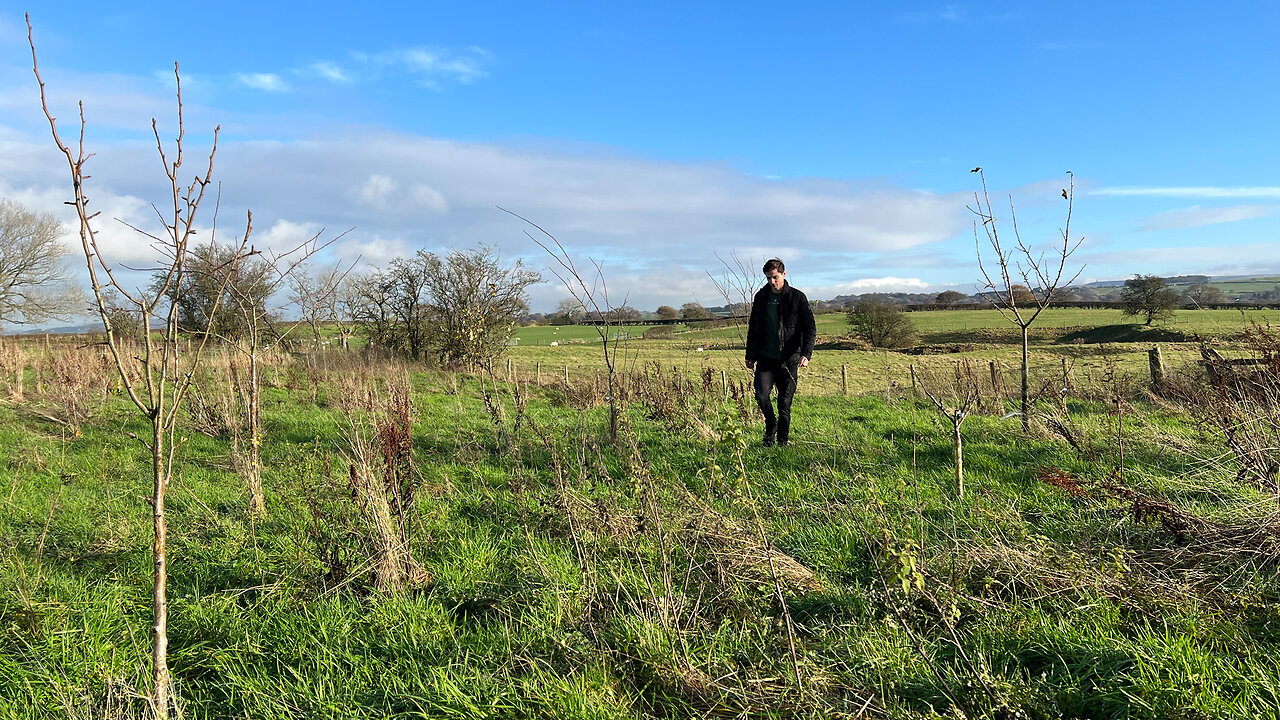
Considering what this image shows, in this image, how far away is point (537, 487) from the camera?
5.13 meters

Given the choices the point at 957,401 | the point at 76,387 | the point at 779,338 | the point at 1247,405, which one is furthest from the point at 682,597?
the point at 76,387

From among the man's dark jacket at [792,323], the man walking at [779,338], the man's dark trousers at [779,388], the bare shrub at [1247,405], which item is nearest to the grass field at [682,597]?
the bare shrub at [1247,405]

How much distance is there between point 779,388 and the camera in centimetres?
664

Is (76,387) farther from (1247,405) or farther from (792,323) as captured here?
(1247,405)

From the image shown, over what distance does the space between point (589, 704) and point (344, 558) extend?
1934 mm

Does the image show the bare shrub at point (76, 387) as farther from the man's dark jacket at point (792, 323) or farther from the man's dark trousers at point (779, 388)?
the man's dark jacket at point (792, 323)

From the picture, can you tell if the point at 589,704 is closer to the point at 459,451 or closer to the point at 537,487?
the point at 537,487

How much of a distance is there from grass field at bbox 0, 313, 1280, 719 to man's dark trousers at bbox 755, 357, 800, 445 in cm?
77

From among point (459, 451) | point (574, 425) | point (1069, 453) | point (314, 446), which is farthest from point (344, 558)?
point (1069, 453)

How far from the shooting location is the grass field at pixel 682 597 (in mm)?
2492

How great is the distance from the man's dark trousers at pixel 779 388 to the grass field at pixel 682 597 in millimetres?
772

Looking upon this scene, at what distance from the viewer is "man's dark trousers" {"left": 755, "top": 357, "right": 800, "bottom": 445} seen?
6.41 meters

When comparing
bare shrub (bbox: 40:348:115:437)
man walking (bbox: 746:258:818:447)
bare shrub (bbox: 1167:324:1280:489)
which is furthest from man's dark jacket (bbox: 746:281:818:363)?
bare shrub (bbox: 40:348:115:437)

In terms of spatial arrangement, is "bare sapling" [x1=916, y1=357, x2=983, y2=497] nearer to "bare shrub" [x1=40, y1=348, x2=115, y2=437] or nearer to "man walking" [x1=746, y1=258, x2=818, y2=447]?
"man walking" [x1=746, y1=258, x2=818, y2=447]
